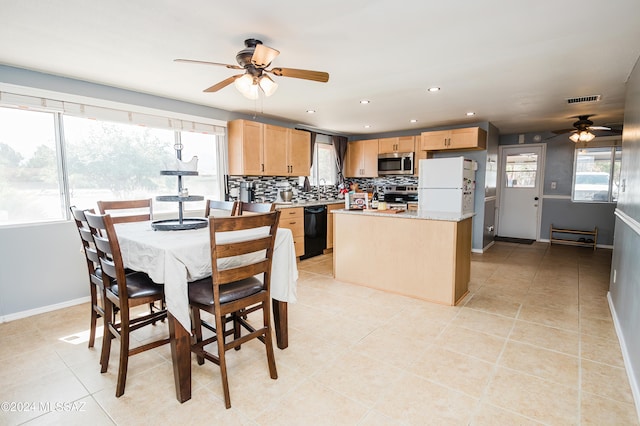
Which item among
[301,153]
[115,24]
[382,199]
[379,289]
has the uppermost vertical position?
[115,24]

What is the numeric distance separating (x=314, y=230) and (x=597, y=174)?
5.36 metres

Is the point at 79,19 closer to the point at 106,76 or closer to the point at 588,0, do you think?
the point at 106,76

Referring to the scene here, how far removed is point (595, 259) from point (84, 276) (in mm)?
7025

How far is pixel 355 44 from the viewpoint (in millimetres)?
2336

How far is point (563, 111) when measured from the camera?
4.41 m

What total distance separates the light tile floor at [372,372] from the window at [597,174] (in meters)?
3.77

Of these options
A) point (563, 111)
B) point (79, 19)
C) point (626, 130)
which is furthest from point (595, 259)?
point (79, 19)

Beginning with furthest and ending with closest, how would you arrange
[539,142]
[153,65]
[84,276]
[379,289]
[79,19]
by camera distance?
[539,142] → [379,289] → [84,276] → [153,65] → [79,19]

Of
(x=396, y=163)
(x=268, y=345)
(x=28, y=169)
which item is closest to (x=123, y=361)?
(x=268, y=345)

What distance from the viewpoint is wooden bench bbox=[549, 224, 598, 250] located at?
5.87 metres

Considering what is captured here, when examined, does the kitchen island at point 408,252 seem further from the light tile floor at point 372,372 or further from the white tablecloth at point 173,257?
the white tablecloth at point 173,257

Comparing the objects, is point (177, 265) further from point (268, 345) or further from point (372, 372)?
point (372, 372)

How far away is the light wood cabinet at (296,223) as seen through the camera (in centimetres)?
476

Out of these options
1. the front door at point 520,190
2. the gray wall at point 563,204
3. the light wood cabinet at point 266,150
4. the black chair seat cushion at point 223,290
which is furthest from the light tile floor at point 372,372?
the front door at point 520,190
